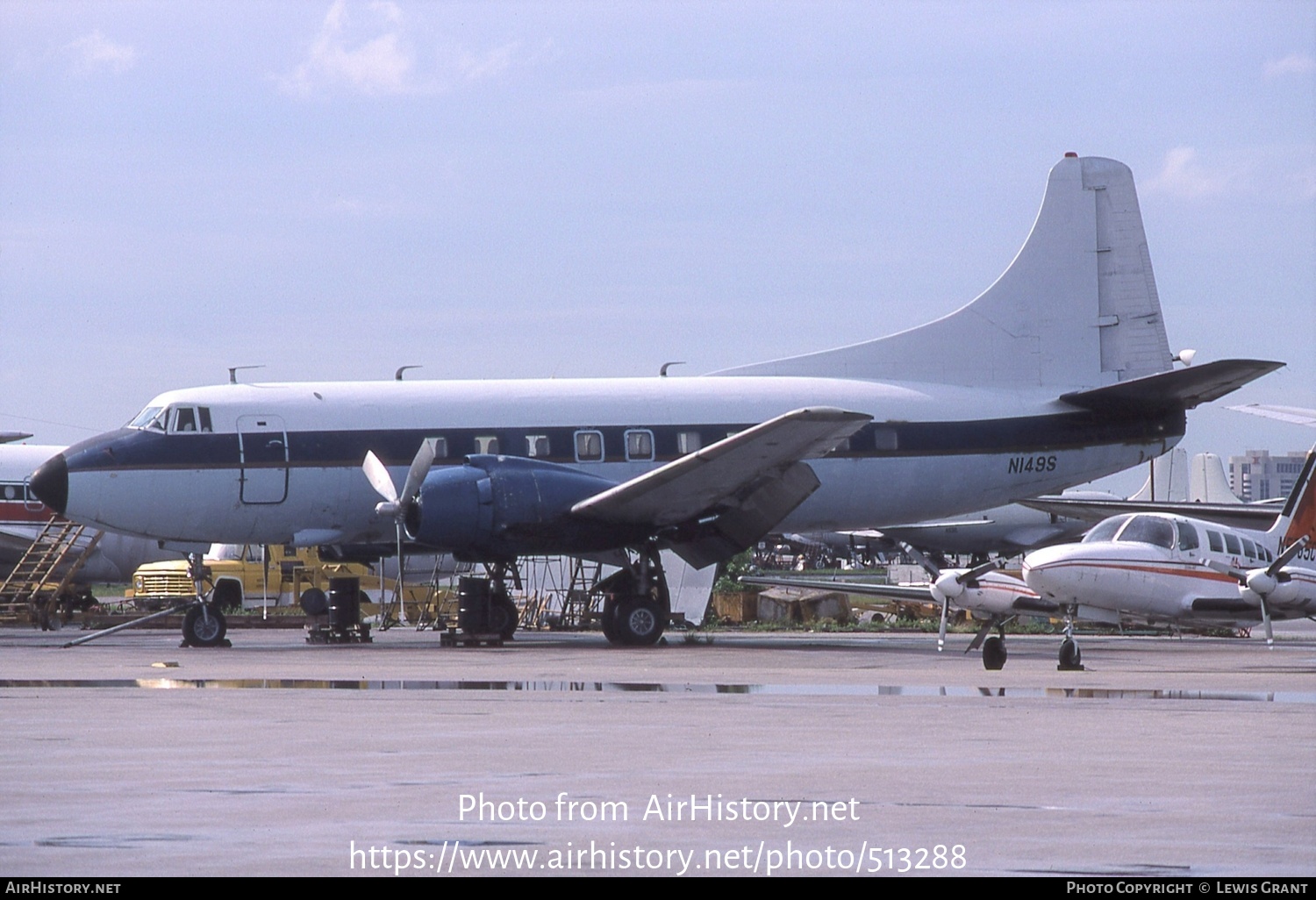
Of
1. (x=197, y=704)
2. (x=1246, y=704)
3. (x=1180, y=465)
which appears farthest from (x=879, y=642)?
(x=1180, y=465)

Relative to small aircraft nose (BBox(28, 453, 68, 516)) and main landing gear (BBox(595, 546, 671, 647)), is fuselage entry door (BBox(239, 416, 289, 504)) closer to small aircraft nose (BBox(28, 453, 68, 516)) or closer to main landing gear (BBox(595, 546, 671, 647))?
small aircraft nose (BBox(28, 453, 68, 516))

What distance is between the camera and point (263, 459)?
2555 cm

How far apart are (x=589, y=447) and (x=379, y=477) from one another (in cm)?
344

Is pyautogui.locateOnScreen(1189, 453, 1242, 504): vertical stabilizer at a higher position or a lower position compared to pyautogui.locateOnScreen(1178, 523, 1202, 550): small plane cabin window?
higher

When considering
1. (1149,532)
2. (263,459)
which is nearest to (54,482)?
(263,459)

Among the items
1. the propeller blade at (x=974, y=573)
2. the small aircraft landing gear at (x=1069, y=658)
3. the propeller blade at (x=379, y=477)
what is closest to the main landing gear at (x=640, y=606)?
the propeller blade at (x=379, y=477)

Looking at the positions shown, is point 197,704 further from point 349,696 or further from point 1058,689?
point 1058,689

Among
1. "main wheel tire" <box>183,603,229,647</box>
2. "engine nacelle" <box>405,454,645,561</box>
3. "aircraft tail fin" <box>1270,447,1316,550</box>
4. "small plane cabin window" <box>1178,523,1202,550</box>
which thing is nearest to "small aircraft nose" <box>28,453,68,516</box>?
"main wheel tire" <box>183,603,229,647</box>

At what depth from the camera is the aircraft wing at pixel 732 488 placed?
883 inches

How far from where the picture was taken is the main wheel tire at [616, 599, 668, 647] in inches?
966

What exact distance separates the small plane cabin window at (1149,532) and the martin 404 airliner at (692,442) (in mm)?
2883

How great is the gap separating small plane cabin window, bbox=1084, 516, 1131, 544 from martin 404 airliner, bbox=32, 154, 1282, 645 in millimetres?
3069

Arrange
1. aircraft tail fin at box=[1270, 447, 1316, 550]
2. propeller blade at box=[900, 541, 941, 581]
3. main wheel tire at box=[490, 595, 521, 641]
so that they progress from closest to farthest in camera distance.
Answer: aircraft tail fin at box=[1270, 447, 1316, 550], main wheel tire at box=[490, 595, 521, 641], propeller blade at box=[900, 541, 941, 581]

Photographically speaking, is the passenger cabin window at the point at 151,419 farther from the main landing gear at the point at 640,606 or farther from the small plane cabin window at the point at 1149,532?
the small plane cabin window at the point at 1149,532
